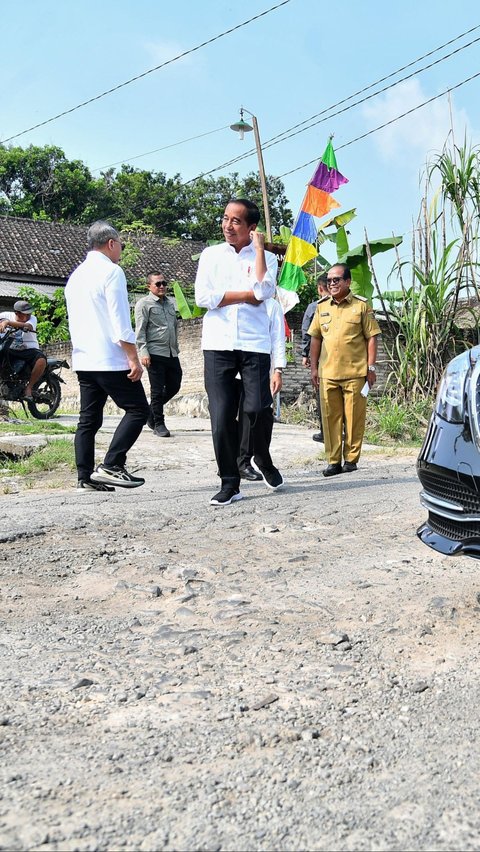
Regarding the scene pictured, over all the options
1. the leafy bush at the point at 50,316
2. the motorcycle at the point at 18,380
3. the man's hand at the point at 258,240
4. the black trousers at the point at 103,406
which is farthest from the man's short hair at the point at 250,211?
the leafy bush at the point at 50,316

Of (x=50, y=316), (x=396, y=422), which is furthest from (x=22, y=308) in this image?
(x=50, y=316)

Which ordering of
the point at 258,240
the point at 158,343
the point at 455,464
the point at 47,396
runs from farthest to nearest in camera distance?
the point at 47,396 → the point at 158,343 → the point at 258,240 → the point at 455,464

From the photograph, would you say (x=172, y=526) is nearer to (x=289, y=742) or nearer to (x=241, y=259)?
(x=241, y=259)

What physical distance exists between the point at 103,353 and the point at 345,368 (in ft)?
6.92

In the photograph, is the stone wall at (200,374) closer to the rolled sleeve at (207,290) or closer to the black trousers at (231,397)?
the black trousers at (231,397)

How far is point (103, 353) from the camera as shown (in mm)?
5965

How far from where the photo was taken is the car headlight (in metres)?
3.00

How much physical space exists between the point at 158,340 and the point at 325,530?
5.49m

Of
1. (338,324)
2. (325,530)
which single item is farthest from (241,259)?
(325,530)

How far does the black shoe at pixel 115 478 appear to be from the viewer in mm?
6000

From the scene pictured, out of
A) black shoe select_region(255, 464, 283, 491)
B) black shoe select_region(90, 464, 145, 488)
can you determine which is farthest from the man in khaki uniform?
black shoe select_region(90, 464, 145, 488)

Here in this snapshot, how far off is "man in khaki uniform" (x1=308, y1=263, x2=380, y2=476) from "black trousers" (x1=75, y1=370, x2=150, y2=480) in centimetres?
175

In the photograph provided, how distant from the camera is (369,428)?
11.3 meters

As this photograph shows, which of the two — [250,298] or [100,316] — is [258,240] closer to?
[250,298]
